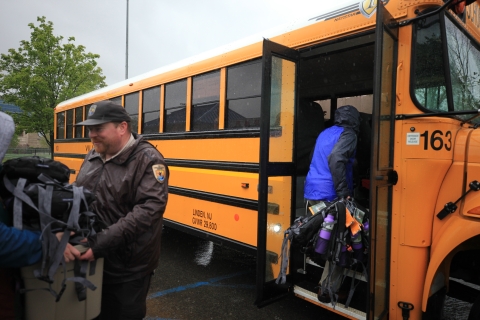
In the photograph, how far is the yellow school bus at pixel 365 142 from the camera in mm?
2160

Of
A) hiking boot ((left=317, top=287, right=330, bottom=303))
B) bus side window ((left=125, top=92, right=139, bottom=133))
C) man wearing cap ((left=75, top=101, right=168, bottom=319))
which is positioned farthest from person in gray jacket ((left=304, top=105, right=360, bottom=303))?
bus side window ((left=125, top=92, right=139, bottom=133))

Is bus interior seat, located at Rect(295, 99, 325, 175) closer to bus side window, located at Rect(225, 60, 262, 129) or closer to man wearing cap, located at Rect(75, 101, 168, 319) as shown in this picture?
bus side window, located at Rect(225, 60, 262, 129)

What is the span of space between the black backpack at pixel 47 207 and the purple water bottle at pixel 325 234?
1629 millimetres

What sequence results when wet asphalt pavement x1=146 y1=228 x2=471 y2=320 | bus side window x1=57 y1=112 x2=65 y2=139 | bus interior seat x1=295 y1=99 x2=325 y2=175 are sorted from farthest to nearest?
bus side window x1=57 y1=112 x2=65 y2=139 → bus interior seat x1=295 y1=99 x2=325 y2=175 → wet asphalt pavement x1=146 y1=228 x2=471 y2=320

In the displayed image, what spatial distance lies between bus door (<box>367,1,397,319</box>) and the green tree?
14.5m

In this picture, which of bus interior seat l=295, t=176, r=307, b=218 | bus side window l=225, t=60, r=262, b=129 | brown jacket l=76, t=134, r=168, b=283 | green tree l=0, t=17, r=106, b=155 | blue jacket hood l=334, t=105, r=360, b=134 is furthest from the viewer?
green tree l=0, t=17, r=106, b=155

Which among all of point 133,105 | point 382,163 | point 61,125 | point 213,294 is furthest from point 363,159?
point 61,125

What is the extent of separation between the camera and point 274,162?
2.87m

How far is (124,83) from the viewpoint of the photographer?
17.8ft

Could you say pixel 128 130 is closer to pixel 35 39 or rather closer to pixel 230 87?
pixel 230 87

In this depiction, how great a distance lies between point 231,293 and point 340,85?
9.31 feet

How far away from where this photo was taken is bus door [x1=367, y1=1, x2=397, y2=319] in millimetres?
2102

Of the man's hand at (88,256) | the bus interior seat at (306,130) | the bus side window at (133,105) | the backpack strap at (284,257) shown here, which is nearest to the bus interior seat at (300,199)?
the bus interior seat at (306,130)

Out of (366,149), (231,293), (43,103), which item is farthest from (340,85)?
(43,103)
